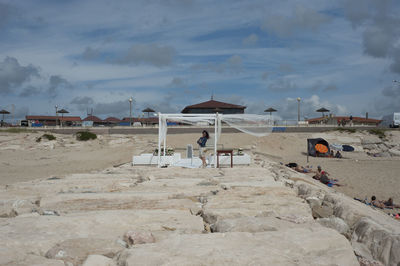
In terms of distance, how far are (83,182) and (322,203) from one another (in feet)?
15.9

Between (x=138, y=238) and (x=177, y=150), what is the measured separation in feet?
64.5

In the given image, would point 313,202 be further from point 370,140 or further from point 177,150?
point 370,140

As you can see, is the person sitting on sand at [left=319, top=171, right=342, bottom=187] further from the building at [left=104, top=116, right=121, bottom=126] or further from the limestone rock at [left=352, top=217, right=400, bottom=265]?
the building at [left=104, top=116, right=121, bottom=126]

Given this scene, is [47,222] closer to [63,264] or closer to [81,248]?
[81,248]

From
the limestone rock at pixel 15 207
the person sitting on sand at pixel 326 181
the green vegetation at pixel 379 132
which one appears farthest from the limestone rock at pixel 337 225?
the green vegetation at pixel 379 132

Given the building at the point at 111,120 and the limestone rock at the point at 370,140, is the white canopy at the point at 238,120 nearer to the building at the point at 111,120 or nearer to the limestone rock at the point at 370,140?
the limestone rock at the point at 370,140

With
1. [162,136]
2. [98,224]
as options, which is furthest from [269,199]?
[162,136]

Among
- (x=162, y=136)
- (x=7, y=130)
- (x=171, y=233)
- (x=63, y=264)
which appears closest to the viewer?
(x=63, y=264)

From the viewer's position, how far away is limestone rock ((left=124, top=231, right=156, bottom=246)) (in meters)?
3.07

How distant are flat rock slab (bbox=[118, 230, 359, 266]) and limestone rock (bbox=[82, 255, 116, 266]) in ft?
0.34

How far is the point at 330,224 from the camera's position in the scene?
12.3 ft

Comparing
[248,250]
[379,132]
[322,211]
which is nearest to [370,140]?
[379,132]

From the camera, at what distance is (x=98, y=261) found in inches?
101

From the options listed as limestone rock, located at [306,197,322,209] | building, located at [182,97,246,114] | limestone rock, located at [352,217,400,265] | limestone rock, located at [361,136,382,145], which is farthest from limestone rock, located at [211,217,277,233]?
building, located at [182,97,246,114]
